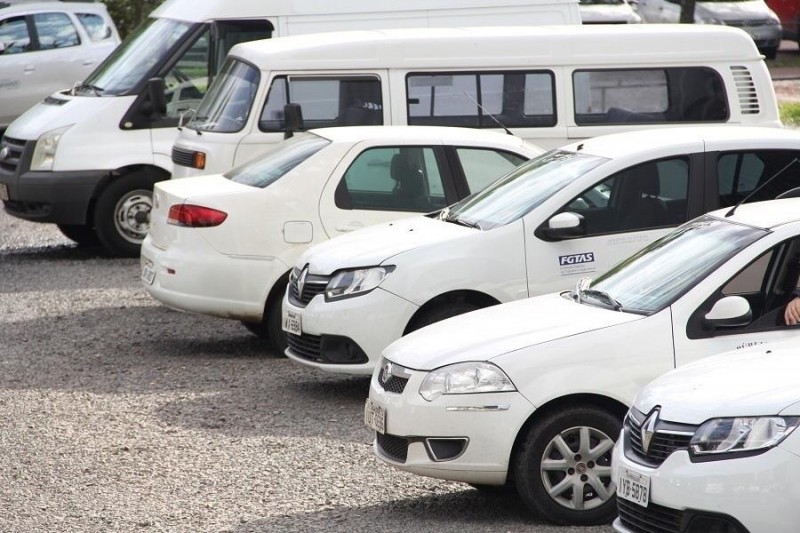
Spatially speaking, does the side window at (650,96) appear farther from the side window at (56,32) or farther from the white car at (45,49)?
the side window at (56,32)

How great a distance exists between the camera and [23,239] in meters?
16.8

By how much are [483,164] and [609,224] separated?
6.12ft

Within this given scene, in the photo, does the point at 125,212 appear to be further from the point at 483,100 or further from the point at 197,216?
the point at 197,216

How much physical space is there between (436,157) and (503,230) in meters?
1.85

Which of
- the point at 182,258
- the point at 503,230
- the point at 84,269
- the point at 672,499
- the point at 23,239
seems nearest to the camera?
the point at 672,499

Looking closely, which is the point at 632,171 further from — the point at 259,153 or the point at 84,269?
the point at 84,269

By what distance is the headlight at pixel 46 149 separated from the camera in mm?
14633

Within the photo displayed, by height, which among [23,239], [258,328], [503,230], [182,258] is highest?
[503,230]

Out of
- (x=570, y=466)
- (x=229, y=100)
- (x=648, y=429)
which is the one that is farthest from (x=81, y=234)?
(x=648, y=429)

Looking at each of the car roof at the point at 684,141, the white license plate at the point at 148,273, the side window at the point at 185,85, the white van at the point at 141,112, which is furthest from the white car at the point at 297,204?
the side window at the point at 185,85

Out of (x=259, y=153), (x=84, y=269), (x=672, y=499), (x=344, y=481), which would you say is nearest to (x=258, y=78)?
(x=259, y=153)

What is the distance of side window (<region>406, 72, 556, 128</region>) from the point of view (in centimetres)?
1253

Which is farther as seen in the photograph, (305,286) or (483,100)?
(483,100)

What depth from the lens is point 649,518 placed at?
568cm
